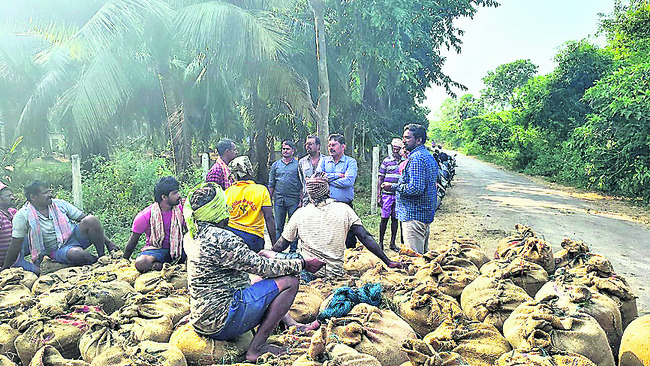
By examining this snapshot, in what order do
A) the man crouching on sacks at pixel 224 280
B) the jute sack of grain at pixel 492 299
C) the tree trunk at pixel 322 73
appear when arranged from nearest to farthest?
the man crouching on sacks at pixel 224 280 < the jute sack of grain at pixel 492 299 < the tree trunk at pixel 322 73

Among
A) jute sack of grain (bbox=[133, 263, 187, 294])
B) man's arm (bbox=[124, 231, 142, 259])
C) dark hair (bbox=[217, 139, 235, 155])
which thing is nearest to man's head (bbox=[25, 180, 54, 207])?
man's arm (bbox=[124, 231, 142, 259])

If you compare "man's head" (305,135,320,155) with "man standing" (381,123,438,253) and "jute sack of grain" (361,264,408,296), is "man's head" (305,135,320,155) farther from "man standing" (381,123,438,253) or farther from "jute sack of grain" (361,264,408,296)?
"jute sack of grain" (361,264,408,296)

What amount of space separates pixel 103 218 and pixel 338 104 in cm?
932

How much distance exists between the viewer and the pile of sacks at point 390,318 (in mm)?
2656

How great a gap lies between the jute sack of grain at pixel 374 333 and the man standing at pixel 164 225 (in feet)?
7.81

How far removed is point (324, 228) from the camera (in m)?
4.09

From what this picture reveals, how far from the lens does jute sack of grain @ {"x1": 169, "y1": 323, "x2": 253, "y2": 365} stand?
304 centimetres

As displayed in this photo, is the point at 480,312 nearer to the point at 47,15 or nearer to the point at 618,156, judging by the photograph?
the point at 47,15

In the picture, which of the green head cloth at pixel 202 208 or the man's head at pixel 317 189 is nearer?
the green head cloth at pixel 202 208

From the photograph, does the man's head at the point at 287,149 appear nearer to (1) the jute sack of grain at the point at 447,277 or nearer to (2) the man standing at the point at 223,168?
(2) the man standing at the point at 223,168

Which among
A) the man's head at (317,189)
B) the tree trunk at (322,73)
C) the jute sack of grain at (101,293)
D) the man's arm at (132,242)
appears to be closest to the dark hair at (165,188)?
the man's arm at (132,242)

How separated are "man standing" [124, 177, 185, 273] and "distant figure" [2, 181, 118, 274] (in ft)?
3.05

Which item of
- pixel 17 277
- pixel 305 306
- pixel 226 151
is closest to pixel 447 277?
pixel 305 306

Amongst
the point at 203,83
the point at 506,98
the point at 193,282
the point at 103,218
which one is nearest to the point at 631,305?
the point at 193,282
